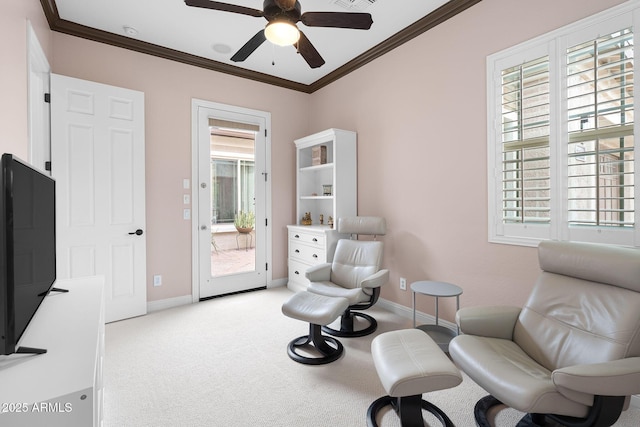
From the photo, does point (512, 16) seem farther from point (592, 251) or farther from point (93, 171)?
point (93, 171)

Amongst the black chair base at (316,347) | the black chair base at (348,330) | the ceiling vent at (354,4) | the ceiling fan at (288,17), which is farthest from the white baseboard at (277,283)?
the ceiling vent at (354,4)

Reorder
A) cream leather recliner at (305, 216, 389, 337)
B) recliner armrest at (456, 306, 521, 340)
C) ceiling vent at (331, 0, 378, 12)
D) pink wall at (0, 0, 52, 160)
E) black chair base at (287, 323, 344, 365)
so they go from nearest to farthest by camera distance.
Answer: pink wall at (0, 0, 52, 160)
recliner armrest at (456, 306, 521, 340)
black chair base at (287, 323, 344, 365)
ceiling vent at (331, 0, 378, 12)
cream leather recliner at (305, 216, 389, 337)

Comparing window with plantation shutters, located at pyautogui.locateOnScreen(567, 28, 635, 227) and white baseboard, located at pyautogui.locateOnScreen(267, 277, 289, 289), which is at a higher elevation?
window with plantation shutters, located at pyautogui.locateOnScreen(567, 28, 635, 227)

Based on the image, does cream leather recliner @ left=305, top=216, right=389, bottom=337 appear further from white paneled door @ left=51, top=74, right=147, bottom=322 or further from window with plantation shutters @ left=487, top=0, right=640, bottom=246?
white paneled door @ left=51, top=74, right=147, bottom=322

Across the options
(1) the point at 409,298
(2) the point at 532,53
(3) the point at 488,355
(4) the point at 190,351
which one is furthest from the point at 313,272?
(2) the point at 532,53

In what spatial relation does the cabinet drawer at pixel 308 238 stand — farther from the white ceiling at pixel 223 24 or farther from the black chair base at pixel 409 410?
the white ceiling at pixel 223 24

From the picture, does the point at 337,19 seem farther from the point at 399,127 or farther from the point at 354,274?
the point at 354,274

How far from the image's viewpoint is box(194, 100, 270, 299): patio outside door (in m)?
3.83

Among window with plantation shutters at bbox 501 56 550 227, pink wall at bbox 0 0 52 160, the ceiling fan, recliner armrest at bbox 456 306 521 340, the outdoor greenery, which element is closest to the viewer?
pink wall at bbox 0 0 52 160

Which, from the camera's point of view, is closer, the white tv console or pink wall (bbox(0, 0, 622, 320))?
the white tv console

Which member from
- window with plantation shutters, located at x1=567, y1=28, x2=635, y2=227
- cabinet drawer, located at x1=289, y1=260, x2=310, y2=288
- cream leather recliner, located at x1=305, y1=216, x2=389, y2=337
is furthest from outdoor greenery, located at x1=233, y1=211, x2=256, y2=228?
window with plantation shutters, located at x1=567, y1=28, x2=635, y2=227

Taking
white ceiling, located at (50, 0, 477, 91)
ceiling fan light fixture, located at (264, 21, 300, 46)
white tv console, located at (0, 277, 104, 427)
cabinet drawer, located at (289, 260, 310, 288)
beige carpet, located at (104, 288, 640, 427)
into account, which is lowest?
beige carpet, located at (104, 288, 640, 427)

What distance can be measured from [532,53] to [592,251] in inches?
59.6

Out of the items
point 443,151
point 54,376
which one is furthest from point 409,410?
point 443,151
